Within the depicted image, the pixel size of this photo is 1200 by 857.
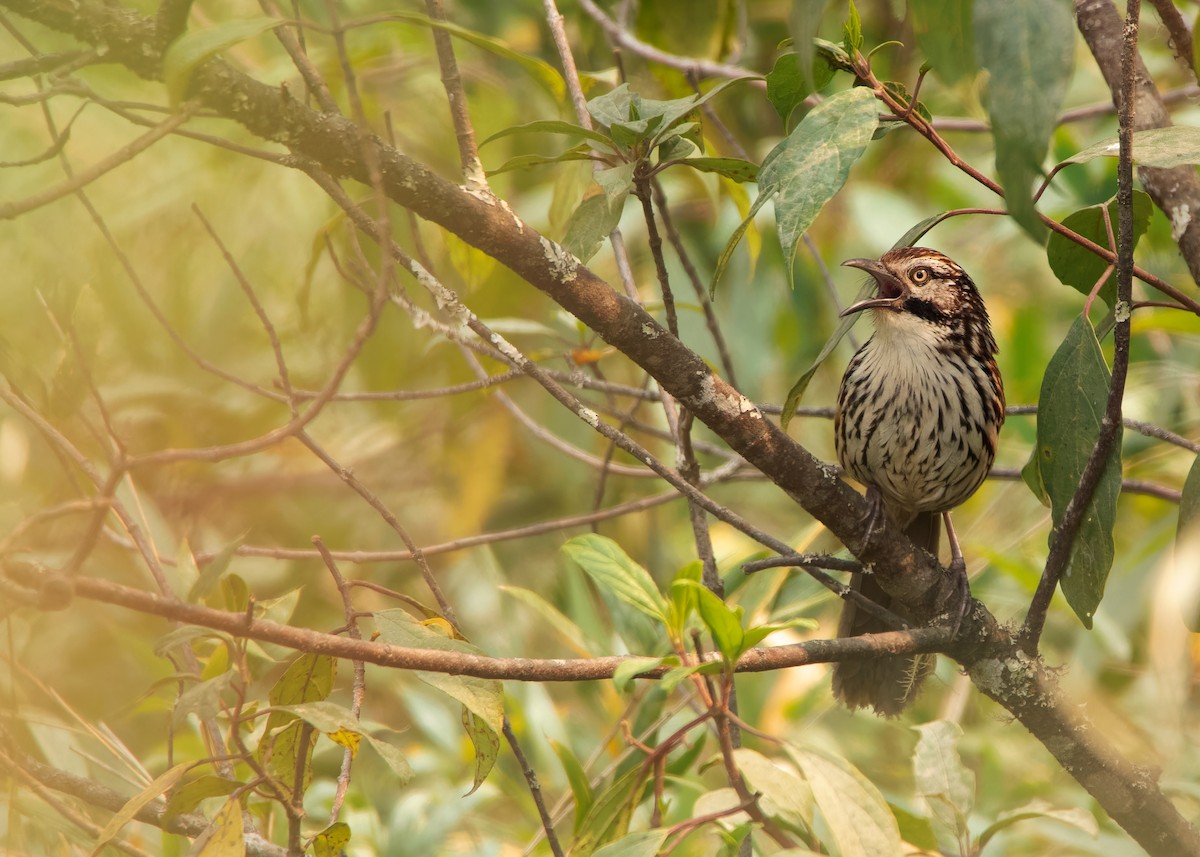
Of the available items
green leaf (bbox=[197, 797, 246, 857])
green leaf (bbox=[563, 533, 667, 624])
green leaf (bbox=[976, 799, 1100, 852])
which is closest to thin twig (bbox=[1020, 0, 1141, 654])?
green leaf (bbox=[976, 799, 1100, 852])

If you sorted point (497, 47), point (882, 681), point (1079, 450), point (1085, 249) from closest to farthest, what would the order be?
point (497, 47), point (1079, 450), point (1085, 249), point (882, 681)

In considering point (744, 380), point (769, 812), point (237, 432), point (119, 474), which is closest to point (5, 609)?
point (119, 474)

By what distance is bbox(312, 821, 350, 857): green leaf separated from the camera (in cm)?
219

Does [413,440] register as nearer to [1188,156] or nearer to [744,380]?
[744,380]

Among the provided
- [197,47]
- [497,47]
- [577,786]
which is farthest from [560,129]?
[577,786]

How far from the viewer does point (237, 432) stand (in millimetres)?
6141

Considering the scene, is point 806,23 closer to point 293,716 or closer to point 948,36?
point 948,36

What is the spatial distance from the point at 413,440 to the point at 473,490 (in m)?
0.84

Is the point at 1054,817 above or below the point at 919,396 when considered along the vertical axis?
below

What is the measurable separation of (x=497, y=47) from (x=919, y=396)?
2224 millimetres

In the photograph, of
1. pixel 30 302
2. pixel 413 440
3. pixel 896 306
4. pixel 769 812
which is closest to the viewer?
pixel 769 812

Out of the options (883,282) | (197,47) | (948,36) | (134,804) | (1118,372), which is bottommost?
(134,804)

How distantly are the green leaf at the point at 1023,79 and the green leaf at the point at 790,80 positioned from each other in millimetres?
877

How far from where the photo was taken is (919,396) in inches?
156
